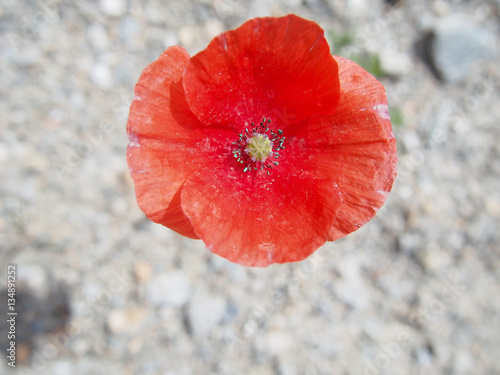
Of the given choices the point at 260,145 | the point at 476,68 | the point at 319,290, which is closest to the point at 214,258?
the point at 319,290

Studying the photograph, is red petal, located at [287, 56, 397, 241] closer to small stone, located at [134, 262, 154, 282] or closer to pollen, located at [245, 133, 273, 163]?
pollen, located at [245, 133, 273, 163]

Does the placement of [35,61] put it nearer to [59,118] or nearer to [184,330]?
[59,118]

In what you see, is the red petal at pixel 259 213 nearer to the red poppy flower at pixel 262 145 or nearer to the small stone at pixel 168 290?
the red poppy flower at pixel 262 145

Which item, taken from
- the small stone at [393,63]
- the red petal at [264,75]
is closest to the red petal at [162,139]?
the red petal at [264,75]

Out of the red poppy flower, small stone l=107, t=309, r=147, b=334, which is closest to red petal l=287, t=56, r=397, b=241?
the red poppy flower

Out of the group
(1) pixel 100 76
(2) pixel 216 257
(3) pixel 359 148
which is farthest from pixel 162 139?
(1) pixel 100 76

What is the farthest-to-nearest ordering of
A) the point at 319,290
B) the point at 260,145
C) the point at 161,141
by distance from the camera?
the point at 319,290 → the point at 260,145 → the point at 161,141

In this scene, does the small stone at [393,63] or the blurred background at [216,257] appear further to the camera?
the small stone at [393,63]
